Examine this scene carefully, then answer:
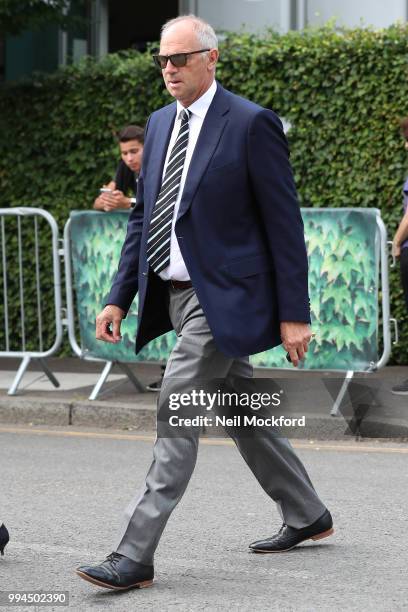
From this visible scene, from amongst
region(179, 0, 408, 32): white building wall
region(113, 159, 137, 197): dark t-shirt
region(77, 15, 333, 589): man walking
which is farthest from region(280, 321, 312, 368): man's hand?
region(179, 0, 408, 32): white building wall

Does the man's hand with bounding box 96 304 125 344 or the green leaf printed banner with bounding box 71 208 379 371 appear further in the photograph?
the green leaf printed banner with bounding box 71 208 379 371

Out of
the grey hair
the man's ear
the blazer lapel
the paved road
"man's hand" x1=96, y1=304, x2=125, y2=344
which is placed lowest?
the paved road

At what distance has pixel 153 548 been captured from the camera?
15.0ft

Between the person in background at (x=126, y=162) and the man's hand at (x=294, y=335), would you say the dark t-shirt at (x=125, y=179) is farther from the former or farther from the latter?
the man's hand at (x=294, y=335)

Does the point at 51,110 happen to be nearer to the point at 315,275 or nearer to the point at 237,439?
the point at 315,275

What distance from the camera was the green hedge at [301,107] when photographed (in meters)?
10.6

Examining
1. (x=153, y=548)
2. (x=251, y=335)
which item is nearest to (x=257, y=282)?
(x=251, y=335)

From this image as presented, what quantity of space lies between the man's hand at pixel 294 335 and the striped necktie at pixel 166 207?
484 millimetres

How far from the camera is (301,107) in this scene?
10844 millimetres

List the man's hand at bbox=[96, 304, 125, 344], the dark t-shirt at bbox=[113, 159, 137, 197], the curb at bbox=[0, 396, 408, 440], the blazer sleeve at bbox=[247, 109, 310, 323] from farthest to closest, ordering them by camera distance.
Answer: the dark t-shirt at bbox=[113, 159, 137, 197] < the curb at bbox=[0, 396, 408, 440] < the man's hand at bbox=[96, 304, 125, 344] < the blazer sleeve at bbox=[247, 109, 310, 323]

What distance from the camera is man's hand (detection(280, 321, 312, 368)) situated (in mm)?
4676

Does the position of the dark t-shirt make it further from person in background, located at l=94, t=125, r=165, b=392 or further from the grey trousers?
the grey trousers

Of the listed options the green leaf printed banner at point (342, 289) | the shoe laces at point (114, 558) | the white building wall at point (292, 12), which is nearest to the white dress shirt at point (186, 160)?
the shoe laces at point (114, 558)

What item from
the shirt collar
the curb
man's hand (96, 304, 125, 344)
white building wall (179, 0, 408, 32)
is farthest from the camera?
white building wall (179, 0, 408, 32)
